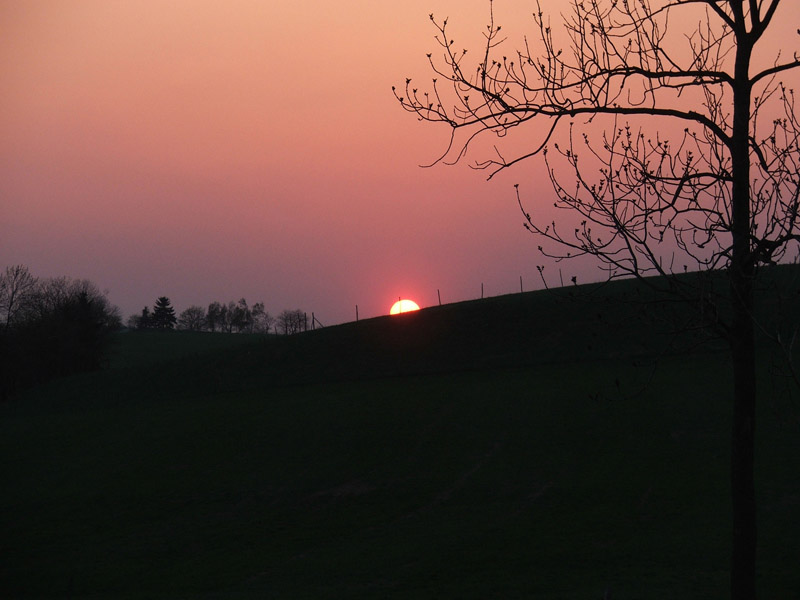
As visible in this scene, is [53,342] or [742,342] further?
[53,342]

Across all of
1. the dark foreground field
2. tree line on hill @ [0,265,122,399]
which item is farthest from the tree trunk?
tree line on hill @ [0,265,122,399]

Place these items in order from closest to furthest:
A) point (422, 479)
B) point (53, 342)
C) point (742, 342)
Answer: point (742, 342) < point (422, 479) < point (53, 342)

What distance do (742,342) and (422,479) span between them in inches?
1230

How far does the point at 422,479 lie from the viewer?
39625mm

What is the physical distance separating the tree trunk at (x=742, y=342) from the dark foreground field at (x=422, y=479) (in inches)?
21.0

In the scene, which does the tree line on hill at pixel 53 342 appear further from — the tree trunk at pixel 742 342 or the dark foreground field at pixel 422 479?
the tree trunk at pixel 742 342

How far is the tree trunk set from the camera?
9727 millimetres

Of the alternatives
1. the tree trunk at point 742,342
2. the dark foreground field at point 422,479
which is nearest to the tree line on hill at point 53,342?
the dark foreground field at point 422,479

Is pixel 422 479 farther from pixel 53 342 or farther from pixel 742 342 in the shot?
pixel 53 342

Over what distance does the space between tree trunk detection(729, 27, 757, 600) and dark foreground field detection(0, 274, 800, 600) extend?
0.53 meters

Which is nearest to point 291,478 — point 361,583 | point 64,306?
point 361,583

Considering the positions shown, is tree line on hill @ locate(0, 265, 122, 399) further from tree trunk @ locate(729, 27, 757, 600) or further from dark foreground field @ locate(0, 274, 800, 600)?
tree trunk @ locate(729, 27, 757, 600)

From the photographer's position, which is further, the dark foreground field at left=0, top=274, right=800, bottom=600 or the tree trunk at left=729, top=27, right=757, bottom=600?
the dark foreground field at left=0, top=274, right=800, bottom=600

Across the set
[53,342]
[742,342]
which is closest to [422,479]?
[742,342]
